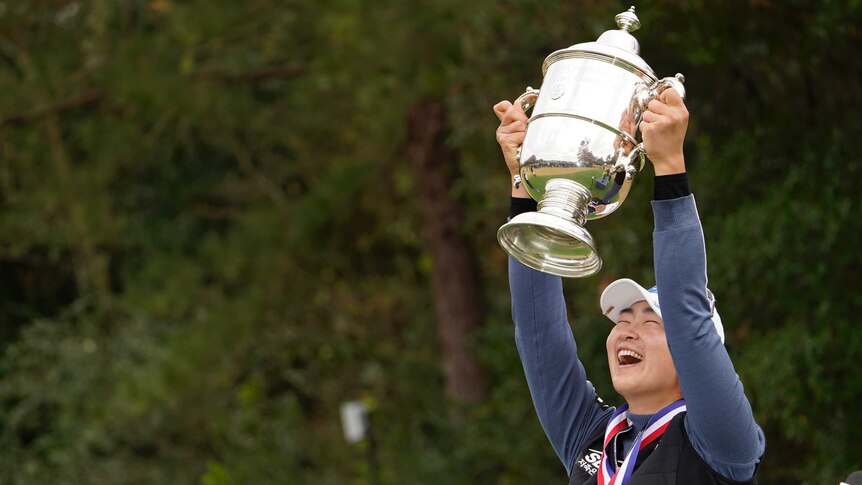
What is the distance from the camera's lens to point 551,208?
2.23 m

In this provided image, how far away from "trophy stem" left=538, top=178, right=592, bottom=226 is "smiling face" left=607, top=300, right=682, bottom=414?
27cm

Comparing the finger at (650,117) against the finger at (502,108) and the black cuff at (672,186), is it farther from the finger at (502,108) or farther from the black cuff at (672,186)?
the finger at (502,108)

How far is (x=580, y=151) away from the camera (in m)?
2.22

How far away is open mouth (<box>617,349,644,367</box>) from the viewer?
2365mm

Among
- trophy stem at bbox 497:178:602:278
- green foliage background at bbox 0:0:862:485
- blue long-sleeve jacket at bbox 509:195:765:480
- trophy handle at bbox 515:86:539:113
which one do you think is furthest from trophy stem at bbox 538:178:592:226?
green foliage background at bbox 0:0:862:485

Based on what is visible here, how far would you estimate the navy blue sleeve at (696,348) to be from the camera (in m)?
2.06

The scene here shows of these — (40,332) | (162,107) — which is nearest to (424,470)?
(162,107)

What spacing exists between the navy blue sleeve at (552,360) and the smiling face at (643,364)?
17 centimetres

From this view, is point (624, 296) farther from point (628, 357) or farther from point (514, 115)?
point (514, 115)

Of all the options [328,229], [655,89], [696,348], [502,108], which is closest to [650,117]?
[655,89]

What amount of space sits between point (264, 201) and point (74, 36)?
6.41 feet

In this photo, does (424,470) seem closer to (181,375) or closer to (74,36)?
(181,375)

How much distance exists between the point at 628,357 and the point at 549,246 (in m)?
0.28

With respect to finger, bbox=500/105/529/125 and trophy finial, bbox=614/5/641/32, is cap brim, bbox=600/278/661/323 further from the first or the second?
trophy finial, bbox=614/5/641/32
